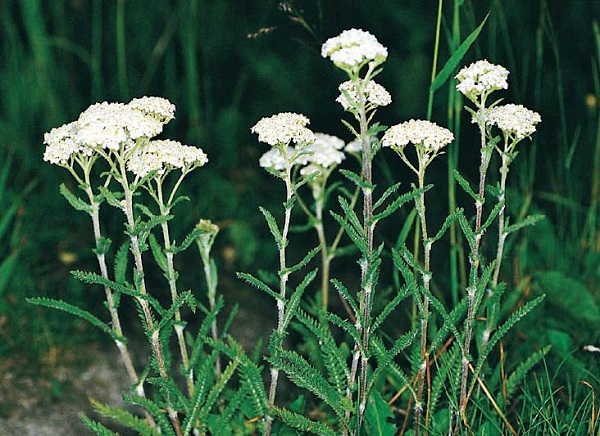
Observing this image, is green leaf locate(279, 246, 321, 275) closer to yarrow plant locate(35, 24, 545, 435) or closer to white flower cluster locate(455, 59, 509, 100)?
yarrow plant locate(35, 24, 545, 435)

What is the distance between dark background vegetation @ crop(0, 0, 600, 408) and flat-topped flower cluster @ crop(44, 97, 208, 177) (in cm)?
66

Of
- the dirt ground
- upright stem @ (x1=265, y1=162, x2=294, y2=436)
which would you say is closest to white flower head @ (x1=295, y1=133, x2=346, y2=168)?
upright stem @ (x1=265, y1=162, x2=294, y2=436)

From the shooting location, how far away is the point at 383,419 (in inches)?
77.4

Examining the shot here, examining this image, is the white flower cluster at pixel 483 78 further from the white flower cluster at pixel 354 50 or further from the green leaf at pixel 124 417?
the green leaf at pixel 124 417

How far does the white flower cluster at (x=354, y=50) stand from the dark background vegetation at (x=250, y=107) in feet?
2.35

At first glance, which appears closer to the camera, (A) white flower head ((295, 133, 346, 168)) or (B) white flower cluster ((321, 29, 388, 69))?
(B) white flower cluster ((321, 29, 388, 69))

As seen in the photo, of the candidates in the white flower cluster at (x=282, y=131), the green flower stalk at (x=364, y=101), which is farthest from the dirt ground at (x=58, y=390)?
the white flower cluster at (x=282, y=131)

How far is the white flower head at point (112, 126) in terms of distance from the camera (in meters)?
1.59

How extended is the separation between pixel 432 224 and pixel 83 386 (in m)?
1.40

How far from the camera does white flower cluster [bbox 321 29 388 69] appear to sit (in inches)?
59.6

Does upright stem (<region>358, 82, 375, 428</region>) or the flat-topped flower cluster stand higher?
the flat-topped flower cluster

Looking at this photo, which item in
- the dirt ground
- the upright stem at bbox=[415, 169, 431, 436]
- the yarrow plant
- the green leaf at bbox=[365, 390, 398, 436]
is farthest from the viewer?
the dirt ground

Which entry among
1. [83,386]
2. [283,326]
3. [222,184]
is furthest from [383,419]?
[222,184]

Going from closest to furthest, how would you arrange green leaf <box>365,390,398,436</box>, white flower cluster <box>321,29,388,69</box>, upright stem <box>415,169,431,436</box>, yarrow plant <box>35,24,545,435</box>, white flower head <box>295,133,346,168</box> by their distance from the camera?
1. white flower cluster <box>321,29,388,69</box>
2. yarrow plant <box>35,24,545,435</box>
3. upright stem <box>415,169,431,436</box>
4. green leaf <box>365,390,398,436</box>
5. white flower head <box>295,133,346,168</box>
